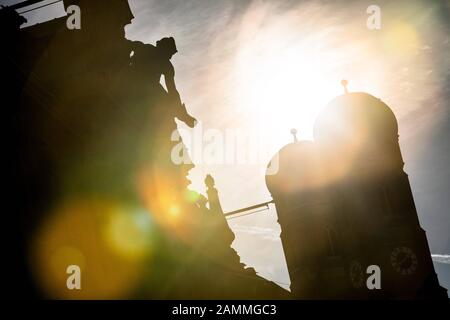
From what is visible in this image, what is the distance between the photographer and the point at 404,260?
29562mm

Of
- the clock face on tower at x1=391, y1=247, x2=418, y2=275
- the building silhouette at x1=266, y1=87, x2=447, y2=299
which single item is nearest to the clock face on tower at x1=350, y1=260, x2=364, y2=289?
the building silhouette at x1=266, y1=87, x2=447, y2=299

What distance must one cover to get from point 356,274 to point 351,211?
4503mm

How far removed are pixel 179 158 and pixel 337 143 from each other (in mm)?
18266

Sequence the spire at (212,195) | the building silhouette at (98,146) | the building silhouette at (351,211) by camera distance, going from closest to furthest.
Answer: the building silhouette at (98,146) → the spire at (212,195) → the building silhouette at (351,211)

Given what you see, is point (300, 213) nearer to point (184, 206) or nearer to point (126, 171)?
point (184, 206)

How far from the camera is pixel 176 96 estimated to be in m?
17.3

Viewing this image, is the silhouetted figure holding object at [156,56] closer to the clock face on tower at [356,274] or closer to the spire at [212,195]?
the spire at [212,195]

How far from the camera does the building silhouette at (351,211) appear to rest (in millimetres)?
29812

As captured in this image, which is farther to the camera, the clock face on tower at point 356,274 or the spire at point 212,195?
the clock face on tower at point 356,274

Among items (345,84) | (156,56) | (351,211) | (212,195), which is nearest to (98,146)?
(156,56)

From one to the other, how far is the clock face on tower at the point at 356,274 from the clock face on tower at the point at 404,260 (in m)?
2.43

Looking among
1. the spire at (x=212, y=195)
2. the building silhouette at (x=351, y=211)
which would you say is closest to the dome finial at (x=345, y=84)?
the building silhouette at (x=351, y=211)
